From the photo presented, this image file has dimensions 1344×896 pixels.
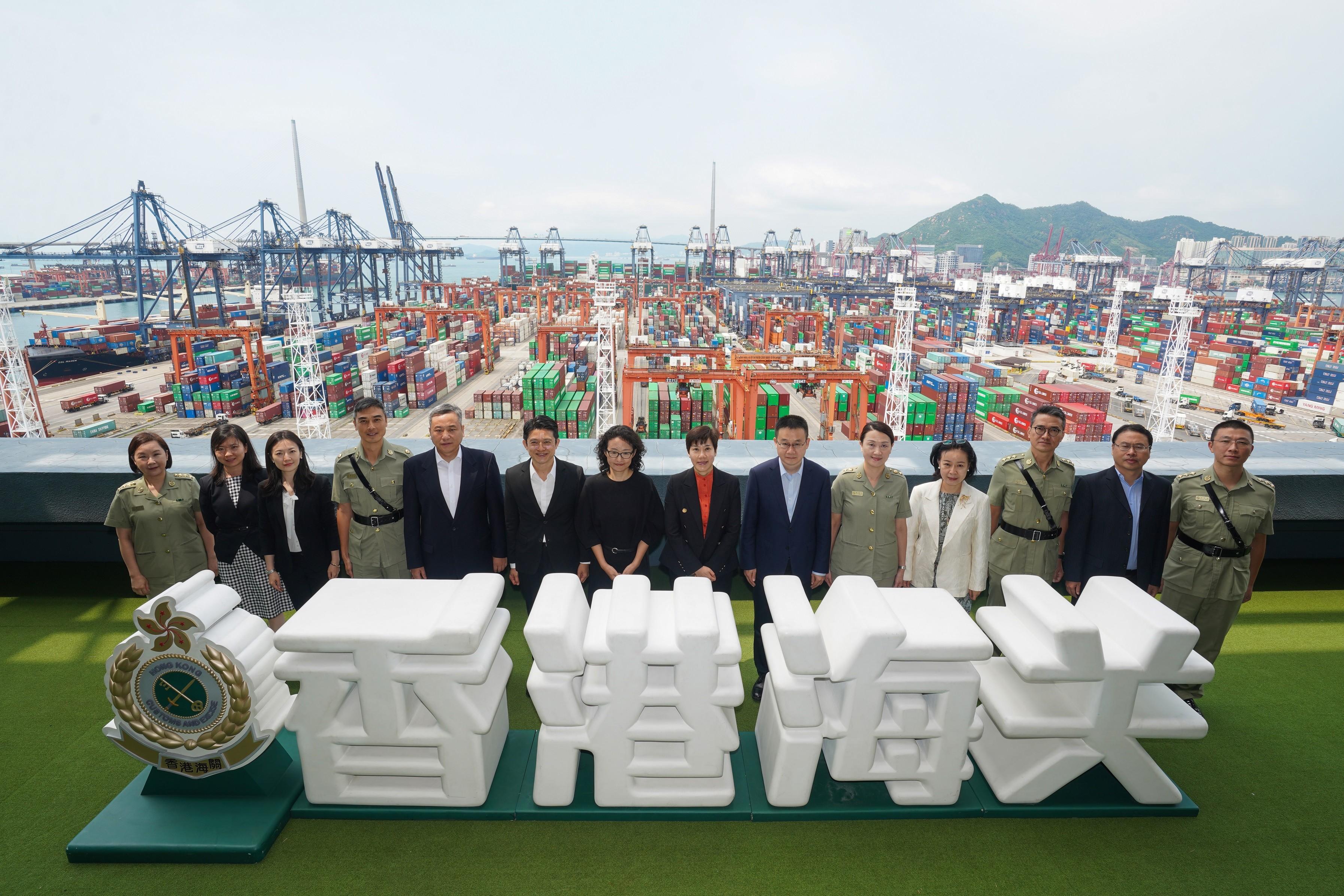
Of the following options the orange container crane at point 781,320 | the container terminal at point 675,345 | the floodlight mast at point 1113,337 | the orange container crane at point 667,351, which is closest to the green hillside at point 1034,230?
the container terminal at point 675,345

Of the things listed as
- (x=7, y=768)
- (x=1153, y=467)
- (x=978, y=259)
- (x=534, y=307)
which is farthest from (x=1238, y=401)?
(x=978, y=259)

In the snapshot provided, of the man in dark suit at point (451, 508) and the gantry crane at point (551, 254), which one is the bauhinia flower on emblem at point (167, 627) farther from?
the gantry crane at point (551, 254)

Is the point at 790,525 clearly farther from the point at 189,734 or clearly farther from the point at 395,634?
the point at 189,734

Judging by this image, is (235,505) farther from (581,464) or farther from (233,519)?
(581,464)

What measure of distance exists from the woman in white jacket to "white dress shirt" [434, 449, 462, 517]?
213 cm

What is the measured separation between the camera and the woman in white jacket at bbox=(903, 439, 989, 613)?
2.69 meters

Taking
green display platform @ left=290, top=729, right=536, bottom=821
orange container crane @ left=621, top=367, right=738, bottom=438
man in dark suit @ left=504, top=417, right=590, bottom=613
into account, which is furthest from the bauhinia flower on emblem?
orange container crane @ left=621, top=367, right=738, bottom=438

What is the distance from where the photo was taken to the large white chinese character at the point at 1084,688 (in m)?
1.95

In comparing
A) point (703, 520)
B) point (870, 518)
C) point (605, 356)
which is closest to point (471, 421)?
point (605, 356)

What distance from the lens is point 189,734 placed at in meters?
2.06

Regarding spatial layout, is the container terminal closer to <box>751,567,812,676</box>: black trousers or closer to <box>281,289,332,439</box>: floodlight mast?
<box>281,289,332,439</box>: floodlight mast

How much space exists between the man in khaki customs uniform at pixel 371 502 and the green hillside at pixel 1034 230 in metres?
96.3

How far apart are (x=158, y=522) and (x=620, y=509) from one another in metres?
2.12

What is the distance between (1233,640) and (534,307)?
224 ft
